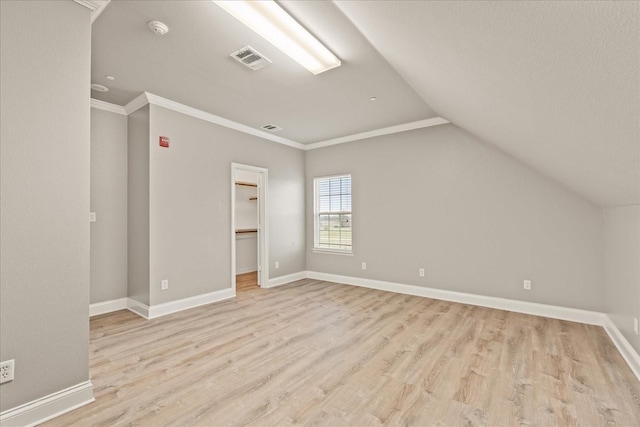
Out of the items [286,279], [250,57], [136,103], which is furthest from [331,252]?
[136,103]

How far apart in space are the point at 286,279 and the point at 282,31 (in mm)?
4196

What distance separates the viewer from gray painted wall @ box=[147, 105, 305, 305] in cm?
366

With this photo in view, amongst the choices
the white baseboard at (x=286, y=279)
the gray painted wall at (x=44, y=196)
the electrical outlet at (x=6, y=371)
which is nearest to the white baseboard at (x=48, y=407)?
the gray painted wall at (x=44, y=196)

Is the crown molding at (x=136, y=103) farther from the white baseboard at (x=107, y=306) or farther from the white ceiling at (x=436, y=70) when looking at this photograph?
the white baseboard at (x=107, y=306)

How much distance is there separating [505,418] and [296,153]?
503cm

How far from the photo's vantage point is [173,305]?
3770mm

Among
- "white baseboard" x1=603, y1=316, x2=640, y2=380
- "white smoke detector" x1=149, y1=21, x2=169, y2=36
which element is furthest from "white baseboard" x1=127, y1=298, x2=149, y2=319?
"white baseboard" x1=603, y1=316, x2=640, y2=380

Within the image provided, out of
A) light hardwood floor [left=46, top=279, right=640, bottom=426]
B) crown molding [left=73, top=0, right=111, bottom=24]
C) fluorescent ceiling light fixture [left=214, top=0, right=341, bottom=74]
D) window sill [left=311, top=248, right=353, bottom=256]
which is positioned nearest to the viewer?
light hardwood floor [left=46, top=279, right=640, bottom=426]

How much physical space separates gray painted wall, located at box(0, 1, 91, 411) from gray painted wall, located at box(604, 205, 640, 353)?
416 centimetres

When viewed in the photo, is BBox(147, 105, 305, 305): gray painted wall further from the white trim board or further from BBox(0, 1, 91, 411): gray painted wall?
BBox(0, 1, 91, 411): gray painted wall

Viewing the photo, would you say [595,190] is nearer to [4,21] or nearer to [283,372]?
[283,372]

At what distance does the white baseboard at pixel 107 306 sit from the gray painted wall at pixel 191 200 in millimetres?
735

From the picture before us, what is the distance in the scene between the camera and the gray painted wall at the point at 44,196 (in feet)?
5.44

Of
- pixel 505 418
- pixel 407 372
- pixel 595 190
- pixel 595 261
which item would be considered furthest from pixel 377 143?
pixel 505 418
